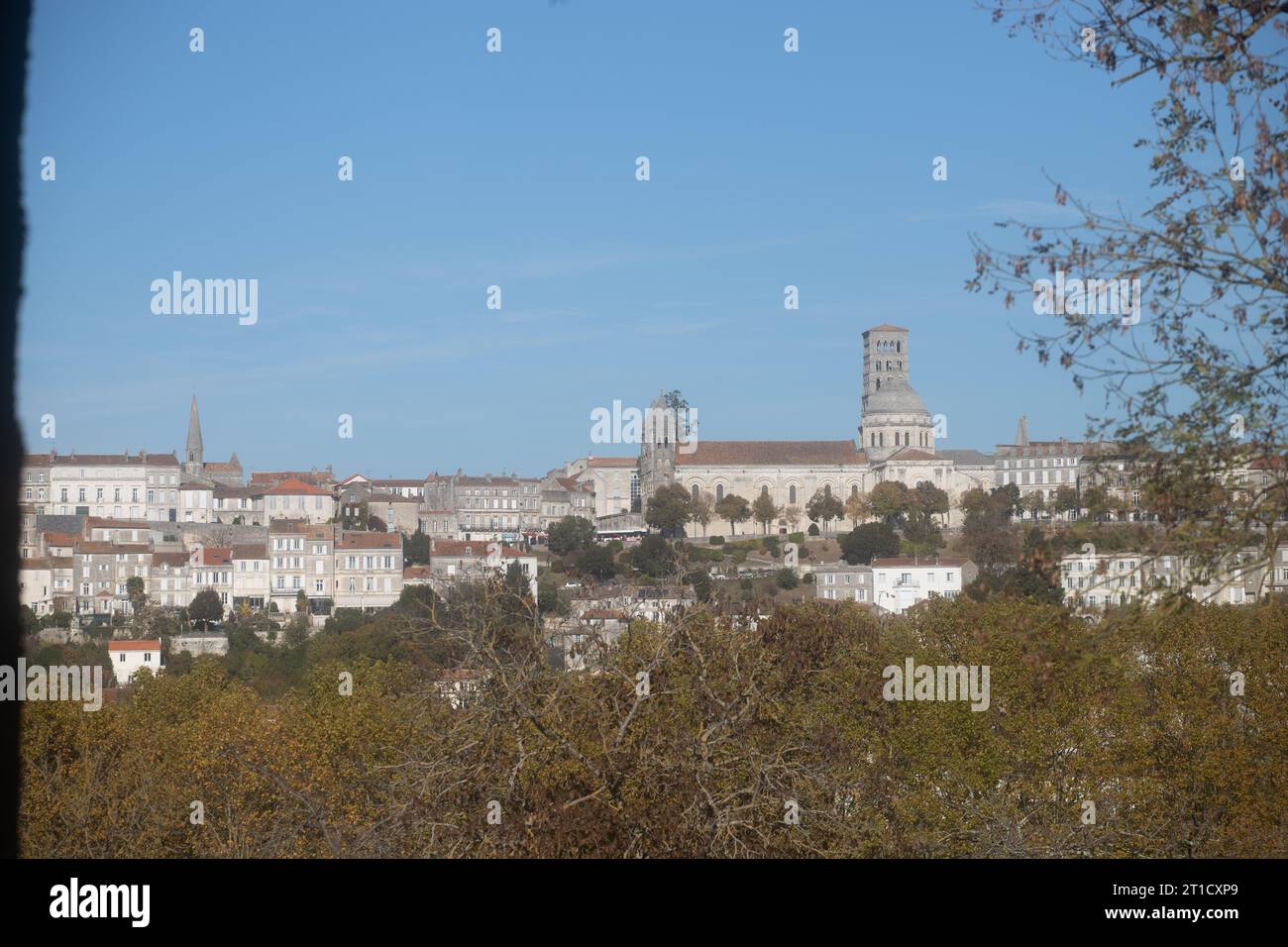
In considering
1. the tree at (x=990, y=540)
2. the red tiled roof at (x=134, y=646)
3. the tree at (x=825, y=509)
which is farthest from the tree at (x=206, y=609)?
the tree at (x=825, y=509)

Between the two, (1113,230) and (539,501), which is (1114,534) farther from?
(539,501)

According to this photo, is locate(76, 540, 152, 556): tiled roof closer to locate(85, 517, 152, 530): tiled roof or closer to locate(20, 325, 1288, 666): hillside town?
locate(20, 325, 1288, 666): hillside town

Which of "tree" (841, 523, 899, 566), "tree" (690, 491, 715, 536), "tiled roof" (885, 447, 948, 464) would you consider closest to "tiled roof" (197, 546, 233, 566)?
"tree" (690, 491, 715, 536)

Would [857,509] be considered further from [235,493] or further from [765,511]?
[235,493]

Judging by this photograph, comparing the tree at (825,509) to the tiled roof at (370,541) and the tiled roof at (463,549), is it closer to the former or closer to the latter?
the tiled roof at (463,549)

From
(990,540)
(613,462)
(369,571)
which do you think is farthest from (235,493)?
(990,540)

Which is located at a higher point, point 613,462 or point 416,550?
point 613,462

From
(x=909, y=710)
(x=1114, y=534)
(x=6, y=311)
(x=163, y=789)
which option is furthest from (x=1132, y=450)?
(x=909, y=710)
